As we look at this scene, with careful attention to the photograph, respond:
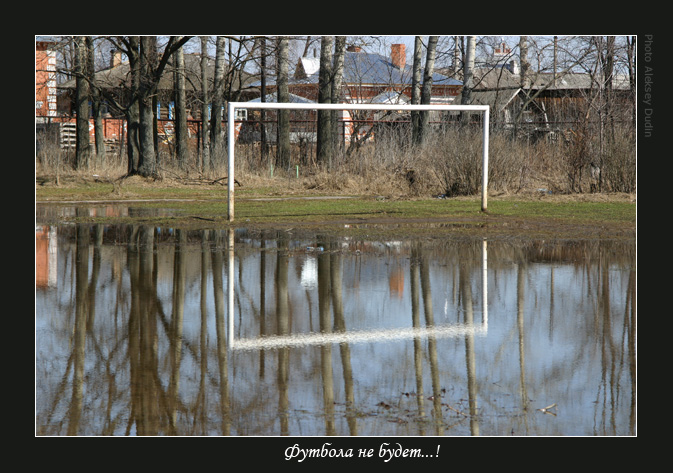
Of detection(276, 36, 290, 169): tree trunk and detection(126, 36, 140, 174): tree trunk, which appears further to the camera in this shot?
detection(276, 36, 290, 169): tree trunk

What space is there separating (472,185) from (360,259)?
11.3 metres

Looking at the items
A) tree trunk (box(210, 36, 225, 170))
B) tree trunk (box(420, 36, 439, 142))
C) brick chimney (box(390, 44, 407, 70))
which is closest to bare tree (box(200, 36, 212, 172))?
tree trunk (box(210, 36, 225, 170))

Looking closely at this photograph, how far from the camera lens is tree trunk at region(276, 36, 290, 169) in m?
30.2

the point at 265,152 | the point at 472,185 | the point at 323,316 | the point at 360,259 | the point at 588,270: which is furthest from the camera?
the point at 265,152

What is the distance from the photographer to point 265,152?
33250mm

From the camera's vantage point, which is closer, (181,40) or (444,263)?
(444,263)

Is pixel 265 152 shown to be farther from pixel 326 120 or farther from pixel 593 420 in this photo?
pixel 593 420

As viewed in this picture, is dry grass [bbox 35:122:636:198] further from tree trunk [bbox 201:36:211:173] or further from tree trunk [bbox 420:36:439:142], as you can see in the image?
tree trunk [bbox 420:36:439:142]

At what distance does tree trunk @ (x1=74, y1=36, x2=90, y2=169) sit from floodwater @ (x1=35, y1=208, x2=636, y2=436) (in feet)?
63.8

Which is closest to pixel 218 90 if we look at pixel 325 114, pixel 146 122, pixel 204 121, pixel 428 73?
pixel 204 121

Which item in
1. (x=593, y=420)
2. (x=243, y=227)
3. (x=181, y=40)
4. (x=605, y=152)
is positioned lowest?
(x=593, y=420)

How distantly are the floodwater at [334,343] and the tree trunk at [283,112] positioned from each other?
18473 mm

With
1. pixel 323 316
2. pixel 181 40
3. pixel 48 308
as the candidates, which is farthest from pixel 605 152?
pixel 48 308

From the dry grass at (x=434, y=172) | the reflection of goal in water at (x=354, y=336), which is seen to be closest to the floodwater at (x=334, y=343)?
the reflection of goal in water at (x=354, y=336)
